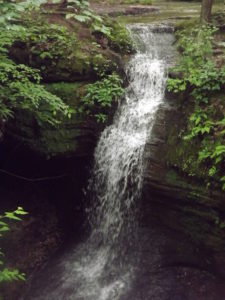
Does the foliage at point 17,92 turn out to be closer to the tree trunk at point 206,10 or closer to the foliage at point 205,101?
the foliage at point 205,101

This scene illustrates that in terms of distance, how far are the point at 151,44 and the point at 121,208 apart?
5709 mm

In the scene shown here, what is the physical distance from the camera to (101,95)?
8234 mm

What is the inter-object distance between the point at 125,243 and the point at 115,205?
3.03ft

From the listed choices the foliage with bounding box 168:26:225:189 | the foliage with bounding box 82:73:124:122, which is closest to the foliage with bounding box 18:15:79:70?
the foliage with bounding box 82:73:124:122

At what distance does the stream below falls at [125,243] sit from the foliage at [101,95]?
42 cm

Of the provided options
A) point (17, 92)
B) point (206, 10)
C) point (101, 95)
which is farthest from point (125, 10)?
point (17, 92)

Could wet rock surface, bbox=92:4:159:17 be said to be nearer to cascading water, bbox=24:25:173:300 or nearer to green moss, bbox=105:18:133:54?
green moss, bbox=105:18:133:54

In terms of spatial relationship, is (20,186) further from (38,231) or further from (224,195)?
(224,195)

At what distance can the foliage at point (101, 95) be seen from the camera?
8172 millimetres

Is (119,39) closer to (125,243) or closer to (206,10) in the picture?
(206,10)

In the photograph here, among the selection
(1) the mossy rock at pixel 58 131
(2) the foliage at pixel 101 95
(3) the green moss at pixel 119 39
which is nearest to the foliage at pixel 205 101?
(2) the foliage at pixel 101 95

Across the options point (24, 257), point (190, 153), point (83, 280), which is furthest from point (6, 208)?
point (190, 153)

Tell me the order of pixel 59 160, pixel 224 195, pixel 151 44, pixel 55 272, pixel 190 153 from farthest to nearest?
pixel 151 44 < pixel 59 160 < pixel 55 272 < pixel 190 153 < pixel 224 195

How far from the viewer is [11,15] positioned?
2.61 meters
